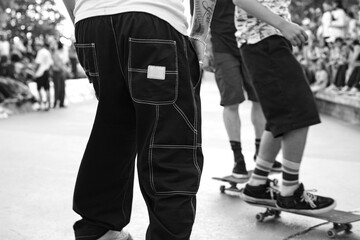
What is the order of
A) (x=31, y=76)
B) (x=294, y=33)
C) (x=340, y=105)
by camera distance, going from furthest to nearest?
(x=31, y=76), (x=340, y=105), (x=294, y=33)

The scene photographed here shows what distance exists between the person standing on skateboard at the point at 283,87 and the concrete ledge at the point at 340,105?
7.40m

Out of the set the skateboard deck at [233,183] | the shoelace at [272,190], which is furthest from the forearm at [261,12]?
the skateboard deck at [233,183]

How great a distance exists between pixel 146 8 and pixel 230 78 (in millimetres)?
2575

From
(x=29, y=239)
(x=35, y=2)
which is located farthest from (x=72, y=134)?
(x=35, y=2)

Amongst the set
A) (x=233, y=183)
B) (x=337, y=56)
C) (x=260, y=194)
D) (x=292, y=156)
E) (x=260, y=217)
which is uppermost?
(x=292, y=156)

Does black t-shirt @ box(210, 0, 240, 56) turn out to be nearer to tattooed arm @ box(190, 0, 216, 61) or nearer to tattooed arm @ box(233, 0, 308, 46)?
tattooed arm @ box(233, 0, 308, 46)

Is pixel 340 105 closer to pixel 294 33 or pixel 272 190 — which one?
pixel 272 190

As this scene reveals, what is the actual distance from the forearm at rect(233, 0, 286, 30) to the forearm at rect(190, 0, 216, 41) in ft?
3.00

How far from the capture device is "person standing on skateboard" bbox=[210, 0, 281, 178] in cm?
500

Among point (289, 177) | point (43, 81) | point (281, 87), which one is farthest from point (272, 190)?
point (43, 81)

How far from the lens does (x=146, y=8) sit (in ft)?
8.23

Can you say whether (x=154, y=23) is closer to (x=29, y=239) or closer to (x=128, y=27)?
(x=128, y=27)

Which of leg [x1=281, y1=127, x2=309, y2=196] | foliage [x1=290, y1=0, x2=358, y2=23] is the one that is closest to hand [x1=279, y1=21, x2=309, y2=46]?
leg [x1=281, y1=127, x2=309, y2=196]

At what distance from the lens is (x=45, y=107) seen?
52.2 ft
